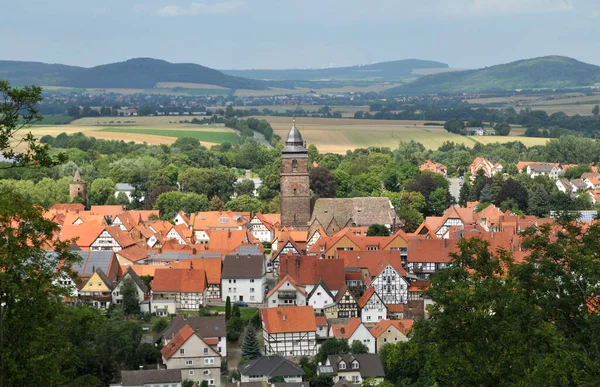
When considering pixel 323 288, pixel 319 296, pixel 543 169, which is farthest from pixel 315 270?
pixel 543 169

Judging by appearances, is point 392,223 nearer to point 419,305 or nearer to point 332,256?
point 332,256

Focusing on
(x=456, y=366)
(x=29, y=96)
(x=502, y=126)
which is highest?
(x=29, y=96)

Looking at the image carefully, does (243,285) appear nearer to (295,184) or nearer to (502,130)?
(295,184)

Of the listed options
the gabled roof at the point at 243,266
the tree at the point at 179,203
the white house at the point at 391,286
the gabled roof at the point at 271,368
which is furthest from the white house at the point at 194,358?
the tree at the point at 179,203

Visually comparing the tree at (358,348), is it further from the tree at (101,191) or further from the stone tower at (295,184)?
the tree at (101,191)

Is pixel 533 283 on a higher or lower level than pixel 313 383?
higher

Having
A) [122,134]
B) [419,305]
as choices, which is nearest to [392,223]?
[419,305]

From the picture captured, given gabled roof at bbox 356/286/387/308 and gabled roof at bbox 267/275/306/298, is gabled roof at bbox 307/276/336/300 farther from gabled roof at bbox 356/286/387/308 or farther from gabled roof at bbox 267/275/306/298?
gabled roof at bbox 356/286/387/308
